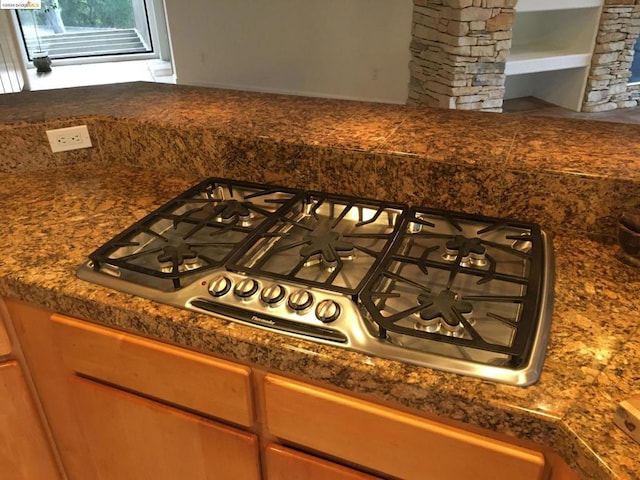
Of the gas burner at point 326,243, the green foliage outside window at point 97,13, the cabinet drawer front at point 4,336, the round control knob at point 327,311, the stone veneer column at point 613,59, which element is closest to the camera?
the round control knob at point 327,311

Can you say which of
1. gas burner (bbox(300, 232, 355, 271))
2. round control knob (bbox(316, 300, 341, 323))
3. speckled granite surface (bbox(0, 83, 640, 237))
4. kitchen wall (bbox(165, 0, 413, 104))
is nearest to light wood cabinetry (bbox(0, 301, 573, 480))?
round control knob (bbox(316, 300, 341, 323))

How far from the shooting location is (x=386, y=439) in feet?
2.66

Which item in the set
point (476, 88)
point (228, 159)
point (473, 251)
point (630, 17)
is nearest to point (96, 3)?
point (476, 88)

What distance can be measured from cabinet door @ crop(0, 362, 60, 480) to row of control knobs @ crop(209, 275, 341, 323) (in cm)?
55

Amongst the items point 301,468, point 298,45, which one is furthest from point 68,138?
point 298,45

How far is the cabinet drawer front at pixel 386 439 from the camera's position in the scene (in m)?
0.74

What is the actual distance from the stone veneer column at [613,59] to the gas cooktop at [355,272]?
4703 millimetres

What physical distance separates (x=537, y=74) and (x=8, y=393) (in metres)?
5.58

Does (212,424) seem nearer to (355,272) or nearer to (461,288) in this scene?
(355,272)

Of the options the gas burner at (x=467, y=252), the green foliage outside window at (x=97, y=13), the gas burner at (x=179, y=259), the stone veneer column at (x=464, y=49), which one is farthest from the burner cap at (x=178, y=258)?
the green foliage outside window at (x=97, y=13)

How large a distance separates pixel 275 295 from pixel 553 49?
16.9ft

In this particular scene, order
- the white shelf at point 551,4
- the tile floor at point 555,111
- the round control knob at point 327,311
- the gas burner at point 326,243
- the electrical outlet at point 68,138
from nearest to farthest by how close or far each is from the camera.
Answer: the round control knob at point 327,311 < the gas burner at point 326,243 < the electrical outlet at point 68,138 < the white shelf at point 551,4 < the tile floor at point 555,111

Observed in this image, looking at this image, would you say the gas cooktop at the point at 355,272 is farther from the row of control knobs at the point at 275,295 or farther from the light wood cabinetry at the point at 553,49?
the light wood cabinetry at the point at 553,49

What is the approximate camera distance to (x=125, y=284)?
0.96 metres
